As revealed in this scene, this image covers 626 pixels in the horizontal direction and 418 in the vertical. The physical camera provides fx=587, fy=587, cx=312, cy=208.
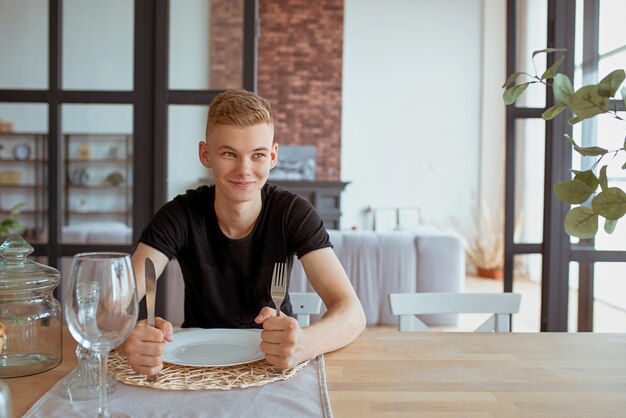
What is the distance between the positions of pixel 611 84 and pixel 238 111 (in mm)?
935

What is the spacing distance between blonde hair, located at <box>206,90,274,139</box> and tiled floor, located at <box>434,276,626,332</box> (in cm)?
162

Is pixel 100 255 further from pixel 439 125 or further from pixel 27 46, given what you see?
pixel 439 125

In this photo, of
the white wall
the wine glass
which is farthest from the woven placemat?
the white wall

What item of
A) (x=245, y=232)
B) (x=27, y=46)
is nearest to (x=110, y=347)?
(x=245, y=232)

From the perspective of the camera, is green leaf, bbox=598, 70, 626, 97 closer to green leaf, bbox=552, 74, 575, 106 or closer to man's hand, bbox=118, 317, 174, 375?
green leaf, bbox=552, 74, 575, 106

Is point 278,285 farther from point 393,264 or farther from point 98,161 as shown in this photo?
point 98,161

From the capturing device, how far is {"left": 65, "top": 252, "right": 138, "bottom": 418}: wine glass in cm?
77

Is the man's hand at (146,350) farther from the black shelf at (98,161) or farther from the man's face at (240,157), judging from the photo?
the black shelf at (98,161)

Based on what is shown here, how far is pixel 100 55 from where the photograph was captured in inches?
88.5

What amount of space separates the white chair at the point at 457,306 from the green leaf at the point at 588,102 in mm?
1005

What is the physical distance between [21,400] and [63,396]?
65mm

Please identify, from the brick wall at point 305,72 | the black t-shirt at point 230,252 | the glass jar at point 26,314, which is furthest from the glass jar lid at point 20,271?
the brick wall at point 305,72

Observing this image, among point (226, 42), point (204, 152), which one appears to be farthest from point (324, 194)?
point (204, 152)

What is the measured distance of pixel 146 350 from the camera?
1043 mm
